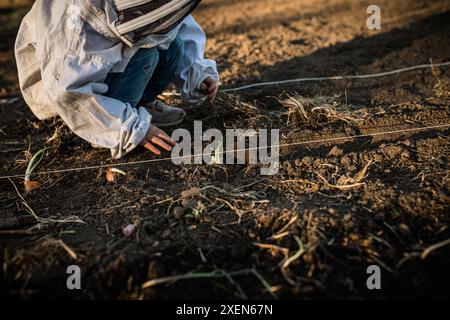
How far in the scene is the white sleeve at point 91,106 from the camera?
192 centimetres

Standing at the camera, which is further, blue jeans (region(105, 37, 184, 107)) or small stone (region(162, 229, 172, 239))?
blue jeans (region(105, 37, 184, 107))

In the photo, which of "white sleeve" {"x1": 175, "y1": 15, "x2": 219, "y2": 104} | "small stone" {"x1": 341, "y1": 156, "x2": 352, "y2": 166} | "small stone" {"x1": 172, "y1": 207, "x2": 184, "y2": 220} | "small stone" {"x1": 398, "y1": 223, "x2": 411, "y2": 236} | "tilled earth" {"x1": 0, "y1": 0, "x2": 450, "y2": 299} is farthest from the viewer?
→ "white sleeve" {"x1": 175, "y1": 15, "x2": 219, "y2": 104}

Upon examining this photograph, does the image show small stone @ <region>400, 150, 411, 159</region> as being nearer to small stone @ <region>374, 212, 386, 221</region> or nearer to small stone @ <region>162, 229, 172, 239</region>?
small stone @ <region>374, 212, 386, 221</region>

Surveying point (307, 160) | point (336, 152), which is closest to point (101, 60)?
point (307, 160)

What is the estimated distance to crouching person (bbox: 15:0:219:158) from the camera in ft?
6.25

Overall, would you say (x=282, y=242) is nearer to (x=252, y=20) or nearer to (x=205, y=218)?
(x=205, y=218)

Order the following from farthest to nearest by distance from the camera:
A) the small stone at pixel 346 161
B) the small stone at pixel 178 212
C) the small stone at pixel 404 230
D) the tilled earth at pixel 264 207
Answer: the small stone at pixel 346 161, the small stone at pixel 178 212, the small stone at pixel 404 230, the tilled earth at pixel 264 207

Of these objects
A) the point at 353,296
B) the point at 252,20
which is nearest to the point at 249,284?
the point at 353,296

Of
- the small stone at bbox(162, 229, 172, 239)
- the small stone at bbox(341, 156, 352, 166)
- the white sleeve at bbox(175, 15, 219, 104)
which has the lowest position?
the small stone at bbox(162, 229, 172, 239)

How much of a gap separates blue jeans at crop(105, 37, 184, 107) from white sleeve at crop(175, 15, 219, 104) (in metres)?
0.06

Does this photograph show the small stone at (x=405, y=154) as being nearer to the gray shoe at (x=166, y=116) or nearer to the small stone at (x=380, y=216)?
the small stone at (x=380, y=216)

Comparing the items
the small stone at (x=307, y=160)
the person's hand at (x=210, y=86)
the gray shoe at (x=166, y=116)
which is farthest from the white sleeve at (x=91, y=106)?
the small stone at (x=307, y=160)

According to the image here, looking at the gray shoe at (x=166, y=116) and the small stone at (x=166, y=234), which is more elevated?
the gray shoe at (x=166, y=116)

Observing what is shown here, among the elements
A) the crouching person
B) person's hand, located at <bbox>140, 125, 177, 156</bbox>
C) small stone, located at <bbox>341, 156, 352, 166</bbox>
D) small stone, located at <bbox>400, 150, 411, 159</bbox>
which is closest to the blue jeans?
the crouching person
